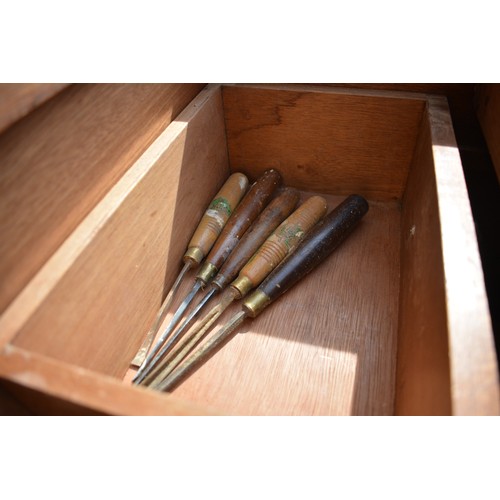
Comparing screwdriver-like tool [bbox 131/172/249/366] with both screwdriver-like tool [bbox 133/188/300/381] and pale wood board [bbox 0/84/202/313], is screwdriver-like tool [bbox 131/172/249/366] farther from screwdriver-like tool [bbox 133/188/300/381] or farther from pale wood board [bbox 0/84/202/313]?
pale wood board [bbox 0/84/202/313]

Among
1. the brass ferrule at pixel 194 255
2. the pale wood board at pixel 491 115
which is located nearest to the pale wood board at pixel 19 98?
the brass ferrule at pixel 194 255

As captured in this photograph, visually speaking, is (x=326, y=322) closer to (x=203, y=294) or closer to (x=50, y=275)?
(x=203, y=294)

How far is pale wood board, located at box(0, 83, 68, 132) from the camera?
569 mm

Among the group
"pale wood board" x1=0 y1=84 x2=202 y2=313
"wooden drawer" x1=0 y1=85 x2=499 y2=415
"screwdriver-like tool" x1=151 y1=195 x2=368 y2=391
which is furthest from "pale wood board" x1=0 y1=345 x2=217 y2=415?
"screwdriver-like tool" x1=151 y1=195 x2=368 y2=391

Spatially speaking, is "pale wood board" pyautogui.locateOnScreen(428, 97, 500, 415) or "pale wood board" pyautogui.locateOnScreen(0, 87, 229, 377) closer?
"pale wood board" pyautogui.locateOnScreen(428, 97, 500, 415)

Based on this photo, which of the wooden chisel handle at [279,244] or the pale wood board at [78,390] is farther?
the wooden chisel handle at [279,244]

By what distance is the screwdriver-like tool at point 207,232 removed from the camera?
2.98ft

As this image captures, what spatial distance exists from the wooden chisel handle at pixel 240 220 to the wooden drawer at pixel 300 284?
0.07 meters

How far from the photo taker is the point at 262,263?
972mm

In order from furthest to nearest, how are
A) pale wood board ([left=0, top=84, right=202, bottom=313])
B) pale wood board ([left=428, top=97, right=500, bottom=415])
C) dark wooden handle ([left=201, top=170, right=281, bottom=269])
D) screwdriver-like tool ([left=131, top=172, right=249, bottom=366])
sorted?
dark wooden handle ([left=201, top=170, right=281, bottom=269]), screwdriver-like tool ([left=131, top=172, right=249, bottom=366]), pale wood board ([left=0, top=84, right=202, bottom=313]), pale wood board ([left=428, top=97, right=500, bottom=415])

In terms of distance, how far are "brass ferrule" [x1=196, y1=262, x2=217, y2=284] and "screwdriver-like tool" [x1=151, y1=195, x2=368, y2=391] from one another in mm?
112

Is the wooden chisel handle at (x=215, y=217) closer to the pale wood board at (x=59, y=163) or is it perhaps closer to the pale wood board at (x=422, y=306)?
the pale wood board at (x=59, y=163)

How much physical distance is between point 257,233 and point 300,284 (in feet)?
0.53

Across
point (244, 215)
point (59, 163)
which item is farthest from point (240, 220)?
point (59, 163)
